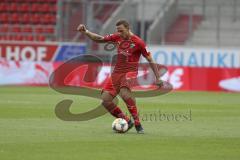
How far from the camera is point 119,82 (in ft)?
47.7

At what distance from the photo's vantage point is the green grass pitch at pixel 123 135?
37.7ft

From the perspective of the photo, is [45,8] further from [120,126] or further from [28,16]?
[120,126]

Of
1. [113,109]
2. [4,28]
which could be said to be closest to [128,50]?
[113,109]

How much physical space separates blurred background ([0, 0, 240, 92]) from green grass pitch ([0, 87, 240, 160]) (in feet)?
39.1

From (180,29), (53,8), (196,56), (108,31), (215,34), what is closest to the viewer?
(196,56)

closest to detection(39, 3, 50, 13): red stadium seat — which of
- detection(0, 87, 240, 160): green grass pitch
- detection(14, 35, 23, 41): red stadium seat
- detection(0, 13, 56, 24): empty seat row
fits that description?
detection(0, 13, 56, 24): empty seat row

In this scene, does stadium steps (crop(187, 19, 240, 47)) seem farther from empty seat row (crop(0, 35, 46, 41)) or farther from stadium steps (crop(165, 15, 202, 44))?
empty seat row (crop(0, 35, 46, 41))

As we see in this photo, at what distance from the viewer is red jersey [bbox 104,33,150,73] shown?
14.3 meters

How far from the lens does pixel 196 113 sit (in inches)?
800

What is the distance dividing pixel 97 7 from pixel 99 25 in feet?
4.29

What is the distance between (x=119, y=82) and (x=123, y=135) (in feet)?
3.39

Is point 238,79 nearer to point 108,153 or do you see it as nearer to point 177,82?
point 177,82

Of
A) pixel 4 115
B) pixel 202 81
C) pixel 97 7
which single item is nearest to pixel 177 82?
pixel 202 81

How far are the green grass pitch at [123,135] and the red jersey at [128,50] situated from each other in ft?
4.27
